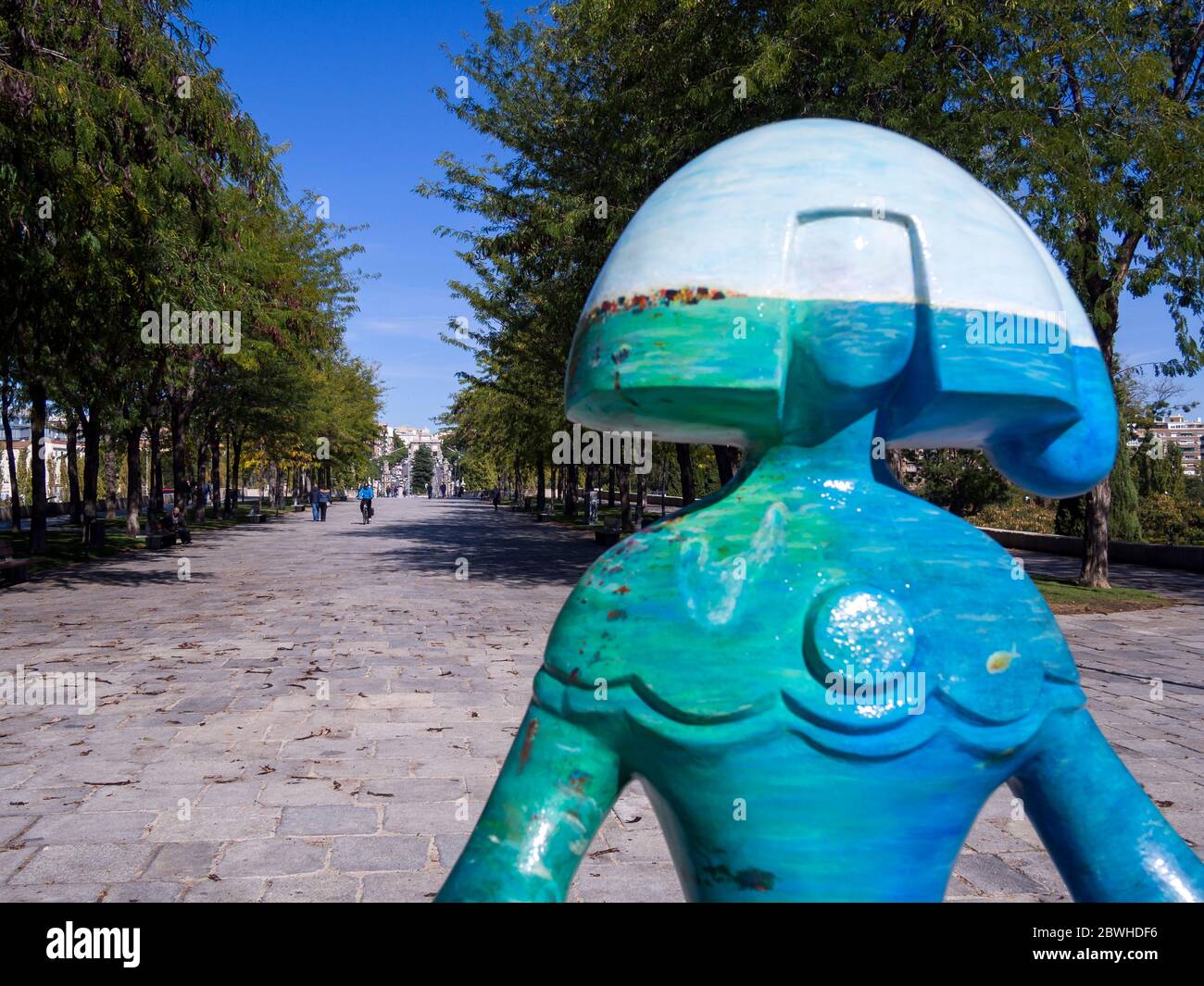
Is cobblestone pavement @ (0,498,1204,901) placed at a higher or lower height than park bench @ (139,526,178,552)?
lower

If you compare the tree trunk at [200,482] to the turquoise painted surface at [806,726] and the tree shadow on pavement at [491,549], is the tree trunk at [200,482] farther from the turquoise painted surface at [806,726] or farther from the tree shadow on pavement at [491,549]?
the turquoise painted surface at [806,726]

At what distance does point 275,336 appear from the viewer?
18484 millimetres

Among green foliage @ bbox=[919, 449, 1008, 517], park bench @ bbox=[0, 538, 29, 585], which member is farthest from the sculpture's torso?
green foliage @ bbox=[919, 449, 1008, 517]

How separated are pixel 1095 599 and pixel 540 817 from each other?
1435 cm

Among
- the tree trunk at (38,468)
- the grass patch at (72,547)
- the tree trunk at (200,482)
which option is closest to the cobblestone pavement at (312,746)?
the grass patch at (72,547)

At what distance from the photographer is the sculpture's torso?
4.37 feet

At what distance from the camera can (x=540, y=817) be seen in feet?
4.50

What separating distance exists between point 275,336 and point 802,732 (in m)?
18.8

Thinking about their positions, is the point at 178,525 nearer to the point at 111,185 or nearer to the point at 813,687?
the point at 111,185

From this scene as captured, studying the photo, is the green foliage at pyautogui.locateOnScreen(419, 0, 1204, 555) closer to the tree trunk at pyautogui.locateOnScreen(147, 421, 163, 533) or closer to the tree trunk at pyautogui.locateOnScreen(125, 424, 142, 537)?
the tree trunk at pyautogui.locateOnScreen(147, 421, 163, 533)

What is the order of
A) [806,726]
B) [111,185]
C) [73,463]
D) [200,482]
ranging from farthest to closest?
[200,482] → [73,463] → [111,185] → [806,726]

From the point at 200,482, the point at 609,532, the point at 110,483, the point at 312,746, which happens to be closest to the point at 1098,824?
the point at 312,746

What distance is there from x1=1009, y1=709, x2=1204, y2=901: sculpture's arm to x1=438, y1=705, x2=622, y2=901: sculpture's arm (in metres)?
0.69
